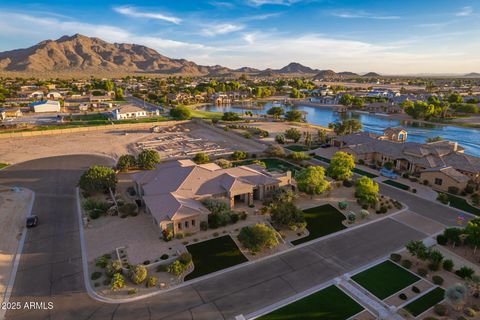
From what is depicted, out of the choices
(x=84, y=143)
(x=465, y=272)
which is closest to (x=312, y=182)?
(x=465, y=272)

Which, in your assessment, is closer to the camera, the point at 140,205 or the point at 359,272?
the point at 359,272

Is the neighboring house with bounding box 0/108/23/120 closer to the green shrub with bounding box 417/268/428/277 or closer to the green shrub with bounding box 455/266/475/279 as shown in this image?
the green shrub with bounding box 417/268/428/277

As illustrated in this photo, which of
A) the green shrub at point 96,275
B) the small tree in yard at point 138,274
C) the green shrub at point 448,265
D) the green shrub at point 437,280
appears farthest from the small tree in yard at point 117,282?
the green shrub at point 448,265

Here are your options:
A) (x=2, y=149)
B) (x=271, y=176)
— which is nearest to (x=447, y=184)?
(x=271, y=176)

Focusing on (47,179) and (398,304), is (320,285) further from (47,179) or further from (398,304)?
(47,179)

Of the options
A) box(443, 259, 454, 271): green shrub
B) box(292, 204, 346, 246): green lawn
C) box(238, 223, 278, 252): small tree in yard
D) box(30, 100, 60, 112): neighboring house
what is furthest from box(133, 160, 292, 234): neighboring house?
box(30, 100, 60, 112): neighboring house

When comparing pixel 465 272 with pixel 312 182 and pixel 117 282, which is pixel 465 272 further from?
pixel 117 282
